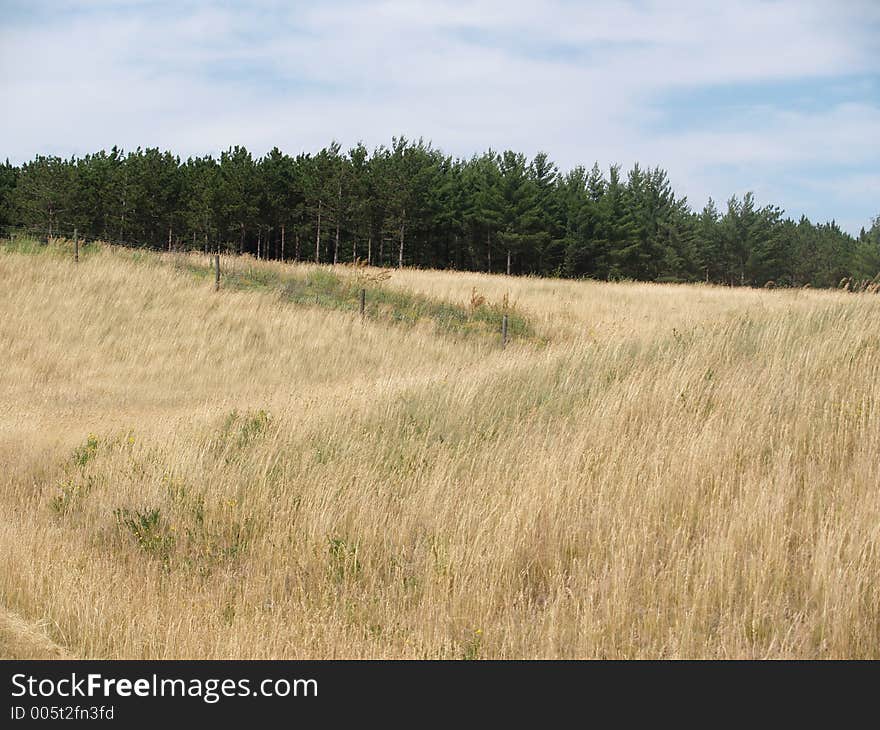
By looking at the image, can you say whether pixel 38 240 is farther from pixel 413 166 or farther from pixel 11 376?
pixel 413 166

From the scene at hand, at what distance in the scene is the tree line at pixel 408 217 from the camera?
2539 inches

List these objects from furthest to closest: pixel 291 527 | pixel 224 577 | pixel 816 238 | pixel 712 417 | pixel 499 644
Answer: pixel 816 238 < pixel 712 417 < pixel 291 527 < pixel 224 577 < pixel 499 644

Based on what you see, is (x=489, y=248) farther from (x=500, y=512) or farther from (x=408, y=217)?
(x=500, y=512)

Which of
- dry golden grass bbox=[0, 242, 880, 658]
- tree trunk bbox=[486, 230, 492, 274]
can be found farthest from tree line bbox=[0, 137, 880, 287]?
dry golden grass bbox=[0, 242, 880, 658]

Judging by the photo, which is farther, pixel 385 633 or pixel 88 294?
pixel 88 294

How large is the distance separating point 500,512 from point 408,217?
60.7m

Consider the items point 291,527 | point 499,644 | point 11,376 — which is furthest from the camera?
point 11,376

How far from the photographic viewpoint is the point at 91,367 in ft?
62.6

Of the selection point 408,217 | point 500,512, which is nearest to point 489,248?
point 408,217

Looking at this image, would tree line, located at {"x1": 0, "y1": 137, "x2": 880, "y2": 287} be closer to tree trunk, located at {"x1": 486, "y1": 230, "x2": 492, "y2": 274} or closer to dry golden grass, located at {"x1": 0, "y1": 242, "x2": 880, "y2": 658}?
tree trunk, located at {"x1": 486, "y1": 230, "x2": 492, "y2": 274}

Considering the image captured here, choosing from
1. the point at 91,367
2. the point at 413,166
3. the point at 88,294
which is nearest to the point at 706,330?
the point at 91,367

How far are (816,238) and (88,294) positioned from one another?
94132 millimetres

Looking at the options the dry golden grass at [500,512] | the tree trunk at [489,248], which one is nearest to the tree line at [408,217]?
the tree trunk at [489,248]

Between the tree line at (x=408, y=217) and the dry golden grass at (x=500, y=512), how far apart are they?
52.8 metres
